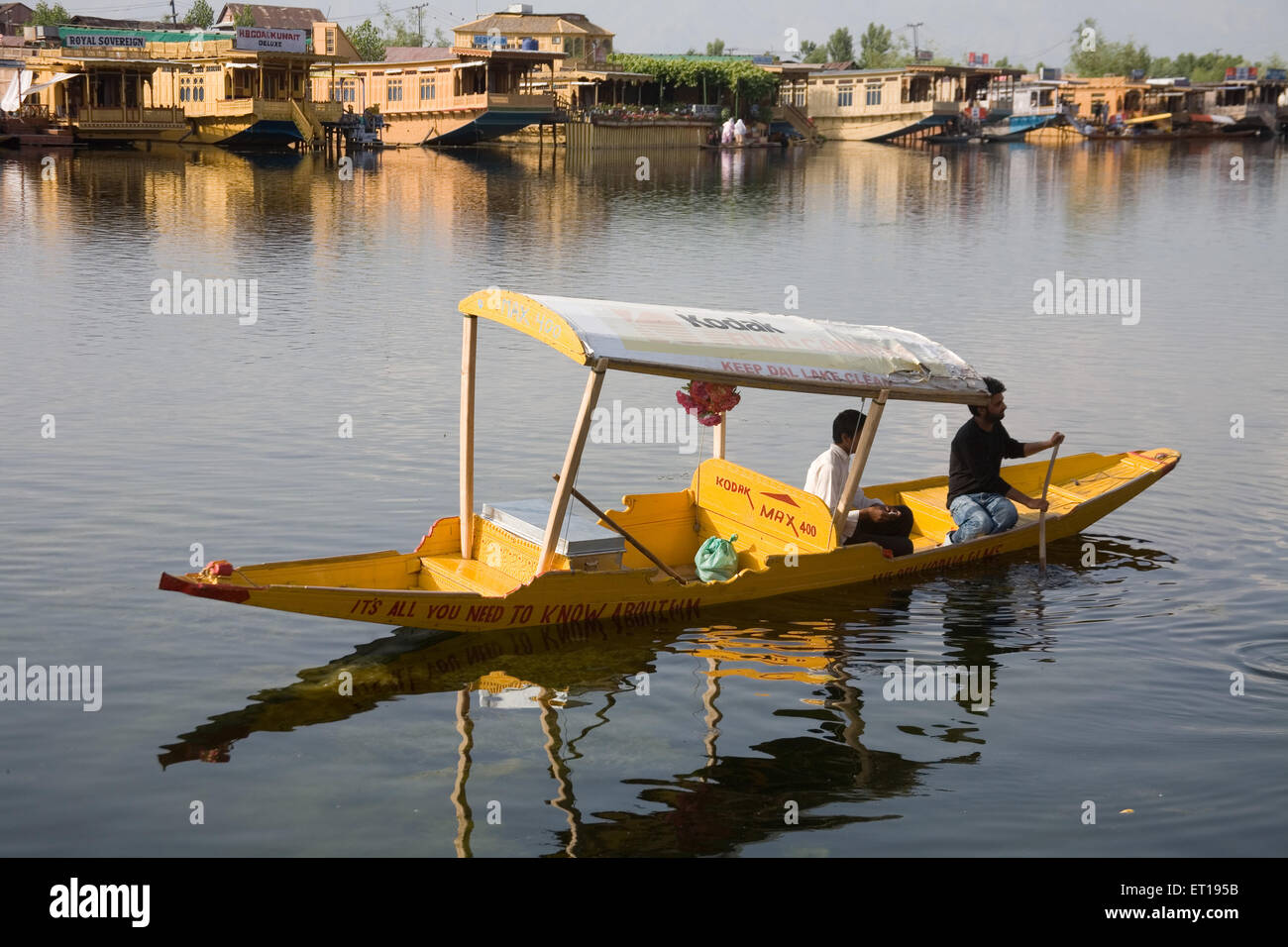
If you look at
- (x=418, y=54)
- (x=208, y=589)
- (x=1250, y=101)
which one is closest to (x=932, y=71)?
(x=418, y=54)

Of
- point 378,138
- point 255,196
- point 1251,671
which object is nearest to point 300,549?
point 1251,671

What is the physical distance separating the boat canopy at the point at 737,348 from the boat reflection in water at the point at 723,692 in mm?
2098

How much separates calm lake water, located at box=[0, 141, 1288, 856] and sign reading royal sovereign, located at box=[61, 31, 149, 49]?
46.0 m

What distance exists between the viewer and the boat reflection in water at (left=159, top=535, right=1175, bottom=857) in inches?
359

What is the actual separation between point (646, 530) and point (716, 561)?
88 cm

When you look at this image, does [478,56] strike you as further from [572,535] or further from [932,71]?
[572,535]

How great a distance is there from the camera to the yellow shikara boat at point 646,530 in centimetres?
1094

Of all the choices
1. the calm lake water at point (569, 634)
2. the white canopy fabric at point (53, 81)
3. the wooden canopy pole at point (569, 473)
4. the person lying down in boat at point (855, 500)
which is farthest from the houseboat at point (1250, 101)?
the wooden canopy pole at point (569, 473)

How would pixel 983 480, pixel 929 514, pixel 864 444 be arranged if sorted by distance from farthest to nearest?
pixel 929 514
pixel 983 480
pixel 864 444

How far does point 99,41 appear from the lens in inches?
2899

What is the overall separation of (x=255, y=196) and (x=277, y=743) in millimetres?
41512

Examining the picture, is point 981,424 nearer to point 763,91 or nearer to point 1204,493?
point 1204,493

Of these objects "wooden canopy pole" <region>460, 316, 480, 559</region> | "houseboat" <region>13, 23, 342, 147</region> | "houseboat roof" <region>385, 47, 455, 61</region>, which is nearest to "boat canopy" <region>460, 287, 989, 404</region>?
"wooden canopy pole" <region>460, 316, 480, 559</region>

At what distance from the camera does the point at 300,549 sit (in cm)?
1373
